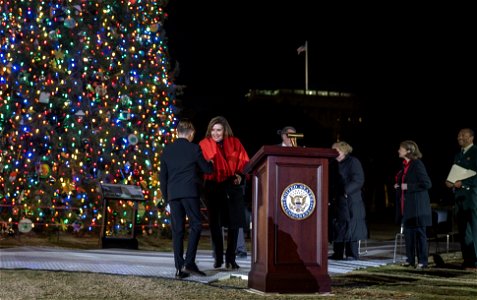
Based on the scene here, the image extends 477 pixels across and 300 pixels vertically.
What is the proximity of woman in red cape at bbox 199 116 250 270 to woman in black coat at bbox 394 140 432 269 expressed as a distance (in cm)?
270

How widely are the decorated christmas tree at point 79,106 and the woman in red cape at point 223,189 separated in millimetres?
6789

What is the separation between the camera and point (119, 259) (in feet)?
34.7

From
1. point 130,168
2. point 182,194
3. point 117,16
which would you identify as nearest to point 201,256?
point 182,194

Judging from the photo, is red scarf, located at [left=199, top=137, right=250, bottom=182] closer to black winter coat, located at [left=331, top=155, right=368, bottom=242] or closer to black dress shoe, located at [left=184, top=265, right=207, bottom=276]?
black dress shoe, located at [left=184, top=265, right=207, bottom=276]

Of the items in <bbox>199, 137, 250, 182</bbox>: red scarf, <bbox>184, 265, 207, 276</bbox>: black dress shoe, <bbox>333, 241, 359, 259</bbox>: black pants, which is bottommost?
<bbox>184, 265, 207, 276</bbox>: black dress shoe

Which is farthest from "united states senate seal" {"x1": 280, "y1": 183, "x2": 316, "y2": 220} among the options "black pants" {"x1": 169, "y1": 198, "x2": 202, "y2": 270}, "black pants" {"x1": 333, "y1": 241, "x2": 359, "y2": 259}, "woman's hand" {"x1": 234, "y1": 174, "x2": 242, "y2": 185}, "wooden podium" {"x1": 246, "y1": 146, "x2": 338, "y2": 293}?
"black pants" {"x1": 333, "y1": 241, "x2": 359, "y2": 259}

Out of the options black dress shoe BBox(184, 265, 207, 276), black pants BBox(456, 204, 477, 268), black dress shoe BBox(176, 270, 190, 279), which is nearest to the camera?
black dress shoe BBox(176, 270, 190, 279)

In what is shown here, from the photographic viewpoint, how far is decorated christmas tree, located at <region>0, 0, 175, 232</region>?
53.1 feet

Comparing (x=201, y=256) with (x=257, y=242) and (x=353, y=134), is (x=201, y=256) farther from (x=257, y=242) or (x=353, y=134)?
(x=353, y=134)

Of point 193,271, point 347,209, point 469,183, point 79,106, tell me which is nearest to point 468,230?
point 469,183

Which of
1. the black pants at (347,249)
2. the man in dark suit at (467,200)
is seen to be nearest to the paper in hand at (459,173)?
the man in dark suit at (467,200)

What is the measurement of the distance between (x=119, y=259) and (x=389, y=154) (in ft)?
149

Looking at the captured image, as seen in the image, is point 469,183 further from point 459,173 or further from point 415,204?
point 415,204

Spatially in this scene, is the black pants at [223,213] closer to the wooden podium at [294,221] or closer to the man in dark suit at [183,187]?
the man in dark suit at [183,187]
